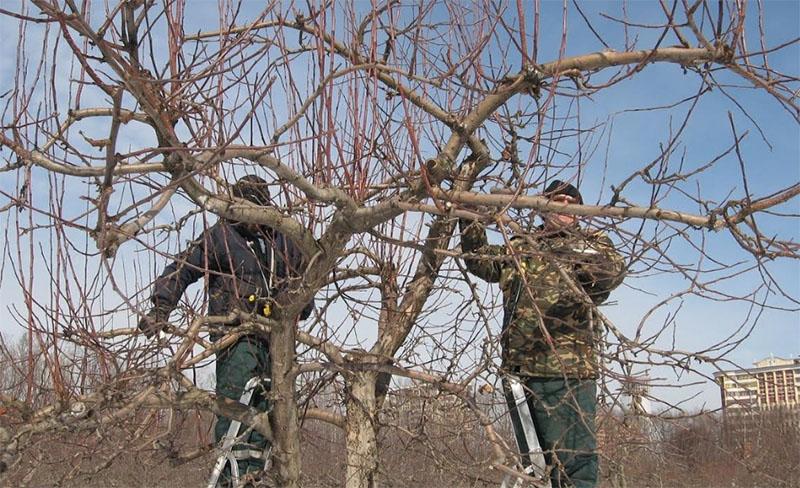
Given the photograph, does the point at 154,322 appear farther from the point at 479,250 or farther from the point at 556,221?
the point at 556,221

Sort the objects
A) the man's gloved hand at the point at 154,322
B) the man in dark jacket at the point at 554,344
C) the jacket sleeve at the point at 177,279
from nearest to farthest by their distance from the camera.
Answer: the man's gloved hand at the point at 154,322 < the man in dark jacket at the point at 554,344 < the jacket sleeve at the point at 177,279

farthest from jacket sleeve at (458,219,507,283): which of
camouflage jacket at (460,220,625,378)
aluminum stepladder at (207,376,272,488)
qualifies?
aluminum stepladder at (207,376,272,488)

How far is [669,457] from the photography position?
118 inches

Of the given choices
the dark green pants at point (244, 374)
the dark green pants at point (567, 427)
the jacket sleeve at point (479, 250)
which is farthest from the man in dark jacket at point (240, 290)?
the dark green pants at point (567, 427)

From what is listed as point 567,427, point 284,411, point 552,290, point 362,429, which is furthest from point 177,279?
point 567,427

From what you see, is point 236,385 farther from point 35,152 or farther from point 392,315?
point 35,152

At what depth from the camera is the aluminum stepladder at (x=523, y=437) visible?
2.77 metres

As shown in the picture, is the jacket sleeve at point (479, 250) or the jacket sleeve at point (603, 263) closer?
the jacket sleeve at point (603, 263)

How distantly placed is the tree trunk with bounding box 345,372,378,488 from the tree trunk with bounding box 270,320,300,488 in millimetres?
367

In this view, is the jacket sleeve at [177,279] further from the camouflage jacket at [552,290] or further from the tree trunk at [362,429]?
the camouflage jacket at [552,290]

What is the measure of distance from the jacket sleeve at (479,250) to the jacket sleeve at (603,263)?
36cm

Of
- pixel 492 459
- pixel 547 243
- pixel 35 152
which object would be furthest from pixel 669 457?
pixel 35 152

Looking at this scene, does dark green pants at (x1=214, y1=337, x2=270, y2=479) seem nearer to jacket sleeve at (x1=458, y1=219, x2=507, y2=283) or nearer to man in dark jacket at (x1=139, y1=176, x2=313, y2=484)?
man in dark jacket at (x1=139, y1=176, x2=313, y2=484)

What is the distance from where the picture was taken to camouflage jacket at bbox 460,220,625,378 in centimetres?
249
